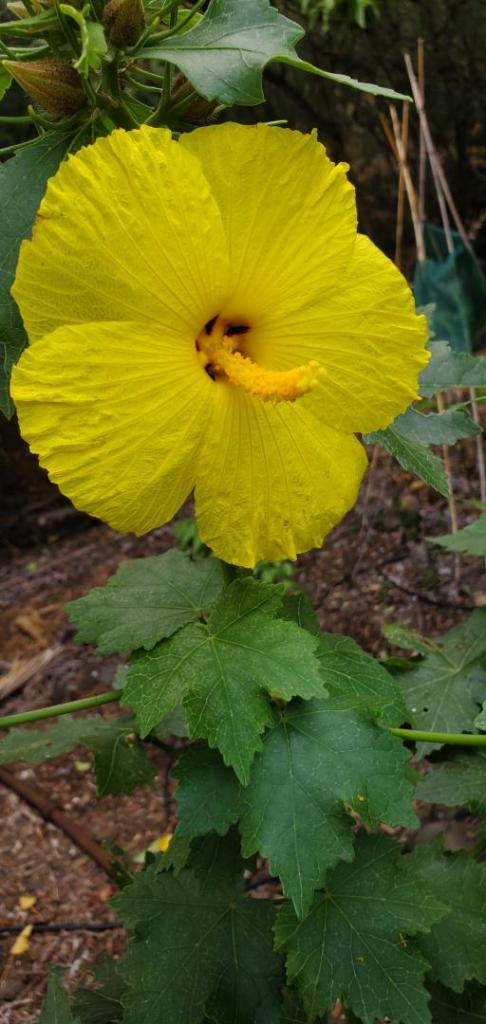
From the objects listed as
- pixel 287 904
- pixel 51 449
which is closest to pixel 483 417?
pixel 287 904

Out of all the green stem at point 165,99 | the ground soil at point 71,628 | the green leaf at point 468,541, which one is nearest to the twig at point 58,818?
the ground soil at point 71,628

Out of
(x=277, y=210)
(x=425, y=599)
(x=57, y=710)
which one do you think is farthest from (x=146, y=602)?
(x=425, y=599)

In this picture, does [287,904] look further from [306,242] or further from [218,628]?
[306,242]

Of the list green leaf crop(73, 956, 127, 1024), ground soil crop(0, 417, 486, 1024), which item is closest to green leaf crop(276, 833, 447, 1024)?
green leaf crop(73, 956, 127, 1024)

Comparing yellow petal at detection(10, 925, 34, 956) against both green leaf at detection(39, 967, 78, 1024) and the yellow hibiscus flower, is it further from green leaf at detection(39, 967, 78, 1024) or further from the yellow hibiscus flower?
the yellow hibiscus flower

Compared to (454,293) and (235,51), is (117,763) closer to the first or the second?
(235,51)
